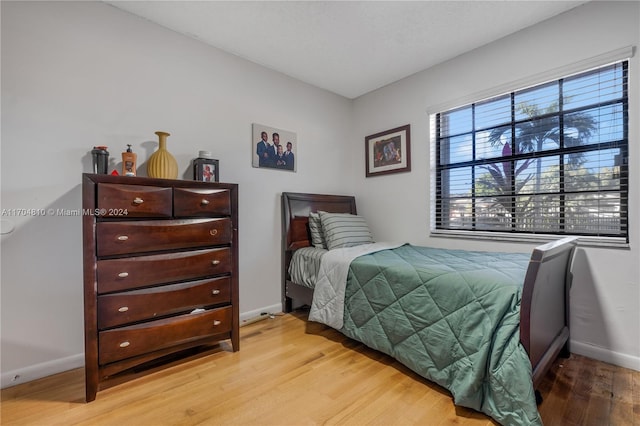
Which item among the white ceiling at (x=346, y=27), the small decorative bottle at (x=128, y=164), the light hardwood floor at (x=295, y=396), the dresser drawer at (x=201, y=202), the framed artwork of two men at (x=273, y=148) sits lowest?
the light hardwood floor at (x=295, y=396)

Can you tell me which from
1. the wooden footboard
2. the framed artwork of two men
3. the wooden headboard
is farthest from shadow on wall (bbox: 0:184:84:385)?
the wooden footboard

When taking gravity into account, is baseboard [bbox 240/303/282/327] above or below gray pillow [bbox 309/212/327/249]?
below

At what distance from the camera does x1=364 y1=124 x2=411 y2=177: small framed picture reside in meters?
3.07

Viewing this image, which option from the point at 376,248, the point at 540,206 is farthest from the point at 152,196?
the point at 540,206

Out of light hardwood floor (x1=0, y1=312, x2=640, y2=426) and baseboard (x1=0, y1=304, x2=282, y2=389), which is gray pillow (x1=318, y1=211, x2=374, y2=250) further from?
baseboard (x1=0, y1=304, x2=282, y2=389)

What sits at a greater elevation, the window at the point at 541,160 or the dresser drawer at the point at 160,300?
the window at the point at 541,160

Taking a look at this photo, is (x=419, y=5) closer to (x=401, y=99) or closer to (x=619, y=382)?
(x=401, y=99)

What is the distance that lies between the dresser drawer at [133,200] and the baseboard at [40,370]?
1.07 metres

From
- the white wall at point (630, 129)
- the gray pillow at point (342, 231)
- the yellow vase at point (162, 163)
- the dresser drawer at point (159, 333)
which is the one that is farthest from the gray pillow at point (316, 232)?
the yellow vase at point (162, 163)

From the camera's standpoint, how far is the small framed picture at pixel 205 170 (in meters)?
2.20

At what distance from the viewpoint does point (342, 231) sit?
2768mm

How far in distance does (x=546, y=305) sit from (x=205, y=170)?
93.7 inches

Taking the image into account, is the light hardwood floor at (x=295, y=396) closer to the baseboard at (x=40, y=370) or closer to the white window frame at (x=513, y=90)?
the baseboard at (x=40, y=370)

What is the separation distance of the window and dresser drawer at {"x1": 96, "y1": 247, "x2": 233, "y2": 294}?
213cm
